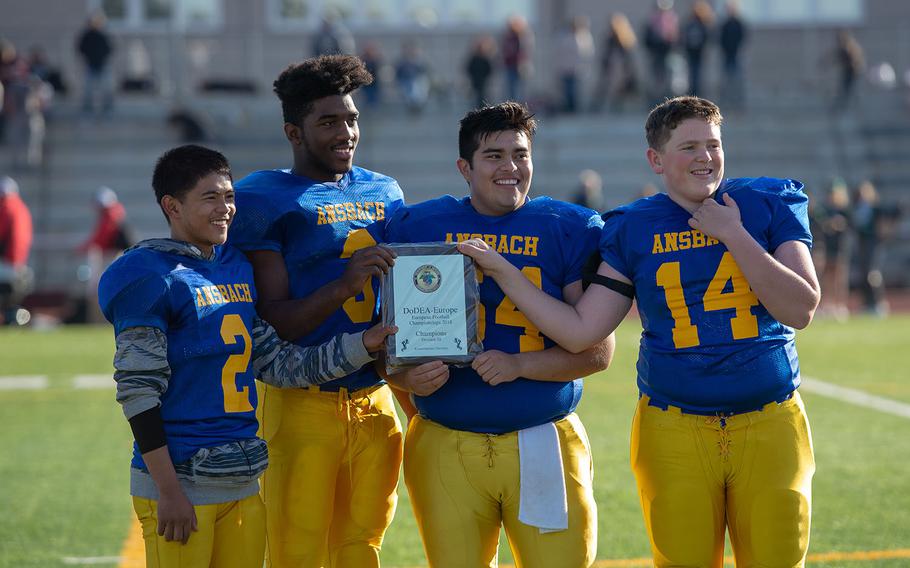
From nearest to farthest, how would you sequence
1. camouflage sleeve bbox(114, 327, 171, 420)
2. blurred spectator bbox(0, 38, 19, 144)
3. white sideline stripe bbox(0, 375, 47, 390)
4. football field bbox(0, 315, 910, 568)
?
camouflage sleeve bbox(114, 327, 171, 420) → football field bbox(0, 315, 910, 568) → white sideline stripe bbox(0, 375, 47, 390) → blurred spectator bbox(0, 38, 19, 144)

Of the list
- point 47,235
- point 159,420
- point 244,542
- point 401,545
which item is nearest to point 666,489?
point 244,542

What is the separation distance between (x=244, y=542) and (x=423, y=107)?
62.1 ft

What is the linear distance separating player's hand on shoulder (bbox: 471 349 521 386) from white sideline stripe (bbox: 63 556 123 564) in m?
2.60

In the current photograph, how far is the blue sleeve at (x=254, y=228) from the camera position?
4.00m

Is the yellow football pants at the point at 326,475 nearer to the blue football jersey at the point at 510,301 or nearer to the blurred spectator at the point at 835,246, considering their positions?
the blue football jersey at the point at 510,301

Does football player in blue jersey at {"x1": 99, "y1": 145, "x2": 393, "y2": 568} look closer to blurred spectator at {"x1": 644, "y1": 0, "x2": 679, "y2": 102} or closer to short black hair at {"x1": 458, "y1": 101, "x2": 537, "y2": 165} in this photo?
short black hair at {"x1": 458, "y1": 101, "x2": 537, "y2": 165}

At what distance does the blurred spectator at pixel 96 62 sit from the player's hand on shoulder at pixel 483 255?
1750 centimetres

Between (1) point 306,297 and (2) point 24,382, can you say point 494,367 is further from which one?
(2) point 24,382

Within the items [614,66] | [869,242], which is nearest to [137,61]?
[614,66]

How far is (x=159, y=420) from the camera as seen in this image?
3514 millimetres

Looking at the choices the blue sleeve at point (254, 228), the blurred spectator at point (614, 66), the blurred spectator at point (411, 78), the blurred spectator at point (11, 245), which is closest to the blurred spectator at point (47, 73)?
the blurred spectator at point (411, 78)

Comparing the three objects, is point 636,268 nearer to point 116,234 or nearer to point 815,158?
point 116,234

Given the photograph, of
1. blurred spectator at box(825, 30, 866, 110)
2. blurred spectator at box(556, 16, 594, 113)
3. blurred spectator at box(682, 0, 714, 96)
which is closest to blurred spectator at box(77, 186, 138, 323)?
blurred spectator at box(556, 16, 594, 113)

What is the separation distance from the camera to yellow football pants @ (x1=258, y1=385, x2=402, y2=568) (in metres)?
4.02
